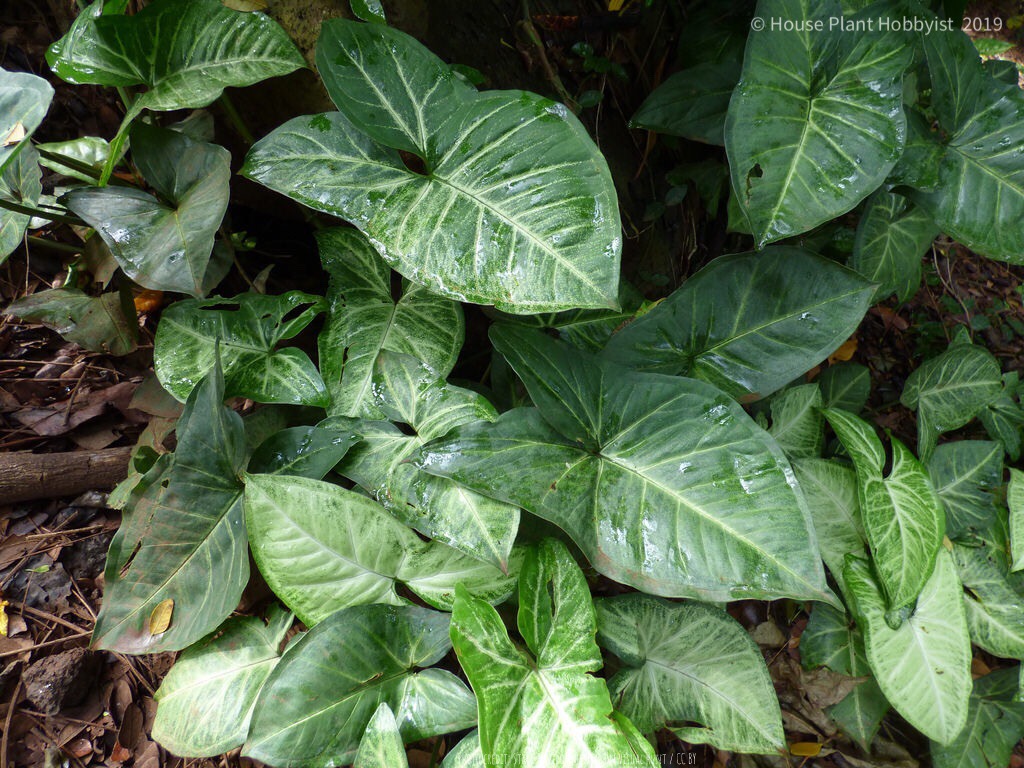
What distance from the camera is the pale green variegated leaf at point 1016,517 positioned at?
4.84 ft

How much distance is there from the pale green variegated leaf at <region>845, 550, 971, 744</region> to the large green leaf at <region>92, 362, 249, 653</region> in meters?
1.29

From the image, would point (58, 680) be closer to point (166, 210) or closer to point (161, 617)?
point (161, 617)

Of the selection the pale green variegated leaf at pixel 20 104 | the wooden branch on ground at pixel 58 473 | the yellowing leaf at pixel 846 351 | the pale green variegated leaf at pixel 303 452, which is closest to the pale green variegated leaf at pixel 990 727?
the yellowing leaf at pixel 846 351

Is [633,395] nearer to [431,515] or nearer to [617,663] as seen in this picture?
[431,515]

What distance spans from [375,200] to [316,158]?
0.43ft

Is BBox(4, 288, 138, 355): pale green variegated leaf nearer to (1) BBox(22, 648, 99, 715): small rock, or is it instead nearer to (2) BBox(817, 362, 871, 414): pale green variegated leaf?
(1) BBox(22, 648, 99, 715): small rock

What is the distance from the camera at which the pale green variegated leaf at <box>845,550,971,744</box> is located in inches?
49.4

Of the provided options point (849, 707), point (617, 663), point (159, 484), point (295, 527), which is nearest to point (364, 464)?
point (295, 527)

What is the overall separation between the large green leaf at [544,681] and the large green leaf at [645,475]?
0.12 m

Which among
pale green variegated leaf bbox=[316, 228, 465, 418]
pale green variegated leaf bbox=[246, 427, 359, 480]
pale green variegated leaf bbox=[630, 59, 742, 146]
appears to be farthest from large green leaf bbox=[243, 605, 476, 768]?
pale green variegated leaf bbox=[630, 59, 742, 146]

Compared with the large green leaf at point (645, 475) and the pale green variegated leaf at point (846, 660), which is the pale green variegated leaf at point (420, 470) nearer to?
the large green leaf at point (645, 475)

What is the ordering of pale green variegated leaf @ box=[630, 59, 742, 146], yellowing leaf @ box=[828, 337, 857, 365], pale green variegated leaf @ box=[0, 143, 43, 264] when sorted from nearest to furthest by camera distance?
pale green variegated leaf @ box=[0, 143, 43, 264]
pale green variegated leaf @ box=[630, 59, 742, 146]
yellowing leaf @ box=[828, 337, 857, 365]

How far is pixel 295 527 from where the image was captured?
973 millimetres

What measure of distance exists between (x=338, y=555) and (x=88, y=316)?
0.72 m
